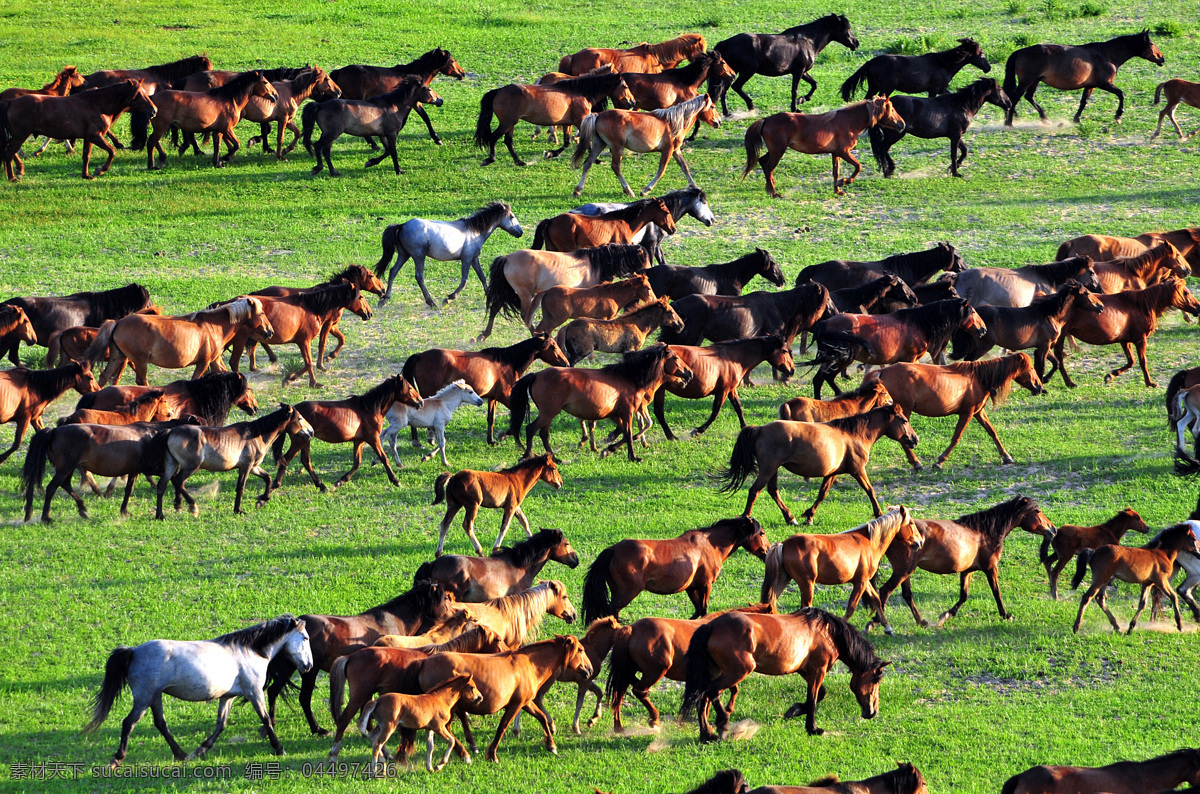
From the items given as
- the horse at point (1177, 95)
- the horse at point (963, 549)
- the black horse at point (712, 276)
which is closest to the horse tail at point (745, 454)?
the horse at point (963, 549)

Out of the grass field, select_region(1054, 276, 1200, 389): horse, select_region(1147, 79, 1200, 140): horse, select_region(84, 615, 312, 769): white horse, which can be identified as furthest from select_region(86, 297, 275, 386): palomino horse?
select_region(1147, 79, 1200, 140): horse

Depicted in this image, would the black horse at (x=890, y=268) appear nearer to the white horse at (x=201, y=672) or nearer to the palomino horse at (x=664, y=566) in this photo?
the palomino horse at (x=664, y=566)

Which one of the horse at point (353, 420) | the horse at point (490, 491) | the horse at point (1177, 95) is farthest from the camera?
the horse at point (1177, 95)

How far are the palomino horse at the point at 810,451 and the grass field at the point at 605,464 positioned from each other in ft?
1.42

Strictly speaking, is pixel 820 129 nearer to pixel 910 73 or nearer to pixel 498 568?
pixel 910 73

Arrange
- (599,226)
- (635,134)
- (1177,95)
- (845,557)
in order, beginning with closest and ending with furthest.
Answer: (845,557), (599,226), (635,134), (1177,95)

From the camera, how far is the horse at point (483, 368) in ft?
55.1

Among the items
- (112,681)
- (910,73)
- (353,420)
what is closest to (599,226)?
(353,420)

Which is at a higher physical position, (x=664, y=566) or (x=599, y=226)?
(x=599, y=226)

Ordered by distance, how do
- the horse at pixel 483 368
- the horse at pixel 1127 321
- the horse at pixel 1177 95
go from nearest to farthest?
the horse at pixel 483 368, the horse at pixel 1127 321, the horse at pixel 1177 95

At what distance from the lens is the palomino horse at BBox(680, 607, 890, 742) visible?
10602mm

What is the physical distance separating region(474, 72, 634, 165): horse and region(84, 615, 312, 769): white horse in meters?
16.8

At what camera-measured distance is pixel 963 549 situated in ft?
41.9

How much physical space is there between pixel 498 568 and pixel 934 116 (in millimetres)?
17082
